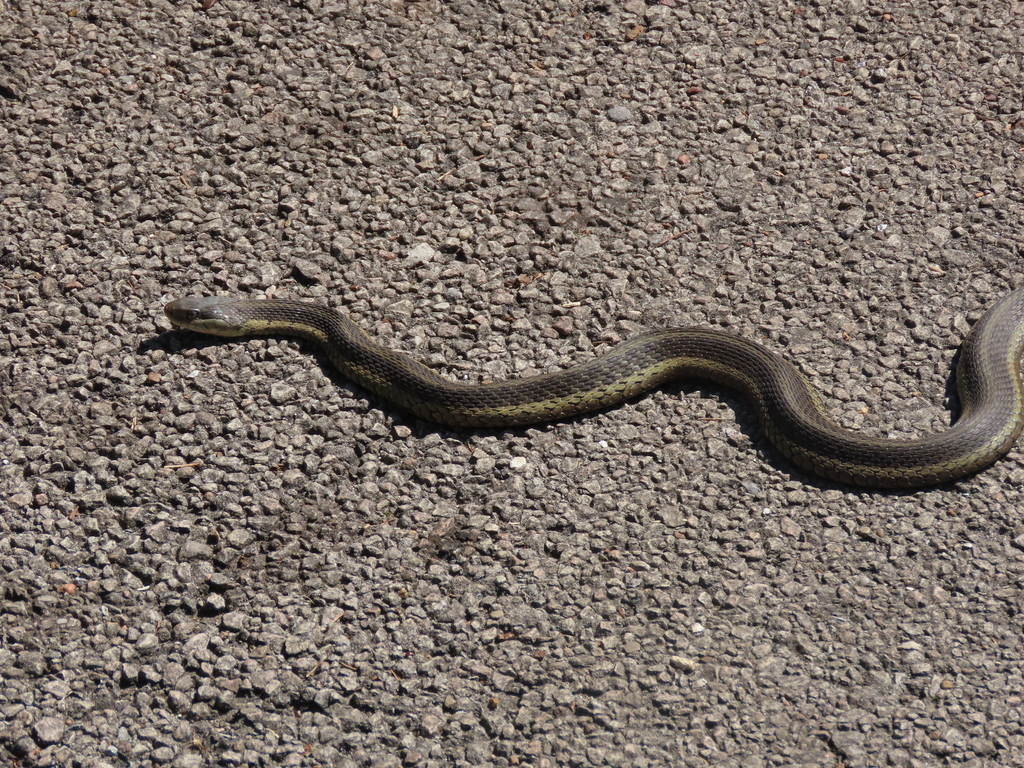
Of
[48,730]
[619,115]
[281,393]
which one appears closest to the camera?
[48,730]

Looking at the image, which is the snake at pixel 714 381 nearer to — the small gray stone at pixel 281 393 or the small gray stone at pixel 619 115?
the small gray stone at pixel 281 393

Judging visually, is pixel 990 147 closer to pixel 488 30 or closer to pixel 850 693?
pixel 488 30

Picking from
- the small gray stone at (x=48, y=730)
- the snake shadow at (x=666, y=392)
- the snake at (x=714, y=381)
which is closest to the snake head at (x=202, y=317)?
the snake at (x=714, y=381)

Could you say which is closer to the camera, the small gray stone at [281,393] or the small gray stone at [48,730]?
the small gray stone at [48,730]

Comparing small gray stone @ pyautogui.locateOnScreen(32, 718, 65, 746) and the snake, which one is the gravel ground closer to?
small gray stone @ pyautogui.locateOnScreen(32, 718, 65, 746)

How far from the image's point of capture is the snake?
5012mm

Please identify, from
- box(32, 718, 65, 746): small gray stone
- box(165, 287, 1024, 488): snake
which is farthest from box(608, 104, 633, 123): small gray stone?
box(32, 718, 65, 746): small gray stone

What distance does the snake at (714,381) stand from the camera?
5.01 m

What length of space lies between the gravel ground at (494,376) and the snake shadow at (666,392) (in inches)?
1.3

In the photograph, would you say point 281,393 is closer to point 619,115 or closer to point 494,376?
point 494,376

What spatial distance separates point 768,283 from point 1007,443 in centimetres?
Result: 184

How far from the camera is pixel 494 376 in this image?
19.0 feet

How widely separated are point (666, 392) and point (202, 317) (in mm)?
3037

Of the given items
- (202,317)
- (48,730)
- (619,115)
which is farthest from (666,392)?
(48,730)
